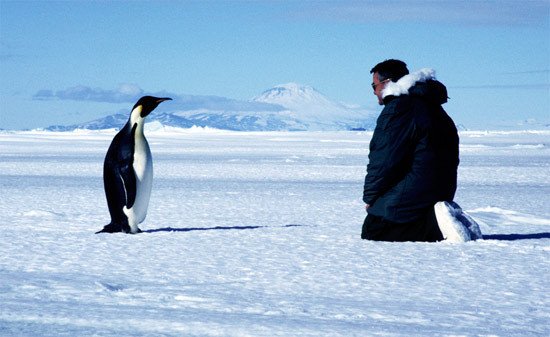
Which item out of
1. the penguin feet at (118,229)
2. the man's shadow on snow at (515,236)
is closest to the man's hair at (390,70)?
the man's shadow on snow at (515,236)

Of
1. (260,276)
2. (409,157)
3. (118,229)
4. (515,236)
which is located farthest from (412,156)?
(118,229)

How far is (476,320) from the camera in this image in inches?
109

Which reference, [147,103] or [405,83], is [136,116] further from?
[405,83]

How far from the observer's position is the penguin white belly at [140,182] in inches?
209

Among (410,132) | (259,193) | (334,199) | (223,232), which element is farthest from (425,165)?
(259,193)

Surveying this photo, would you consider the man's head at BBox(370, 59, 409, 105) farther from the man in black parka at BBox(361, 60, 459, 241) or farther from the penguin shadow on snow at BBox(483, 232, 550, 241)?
the penguin shadow on snow at BBox(483, 232, 550, 241)

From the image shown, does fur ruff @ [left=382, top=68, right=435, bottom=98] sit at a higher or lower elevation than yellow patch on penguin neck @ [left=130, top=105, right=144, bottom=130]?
higher

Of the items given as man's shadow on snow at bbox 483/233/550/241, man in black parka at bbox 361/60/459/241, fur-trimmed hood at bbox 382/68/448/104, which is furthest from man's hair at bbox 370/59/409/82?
man's shadow on snow at bbox 483/233/550/241

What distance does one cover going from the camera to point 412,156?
4637mm

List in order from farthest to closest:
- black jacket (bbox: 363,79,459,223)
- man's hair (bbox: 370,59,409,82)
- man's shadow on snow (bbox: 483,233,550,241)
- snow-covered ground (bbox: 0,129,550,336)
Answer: man's shadow on snow (bbox: 483,233,550,241) < man's hair (bbox: 370,59,409,82) < black jacket (bbox: 363,79,459,223) < snow-covered ground (bbox: 0,129,550,336)

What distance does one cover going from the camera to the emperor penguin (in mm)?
5273

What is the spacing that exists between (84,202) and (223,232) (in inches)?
109

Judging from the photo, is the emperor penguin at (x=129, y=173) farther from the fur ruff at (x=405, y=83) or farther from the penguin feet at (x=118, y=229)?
the fur ruff at (x=405, y=83)

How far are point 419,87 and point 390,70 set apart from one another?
241 millimetres
